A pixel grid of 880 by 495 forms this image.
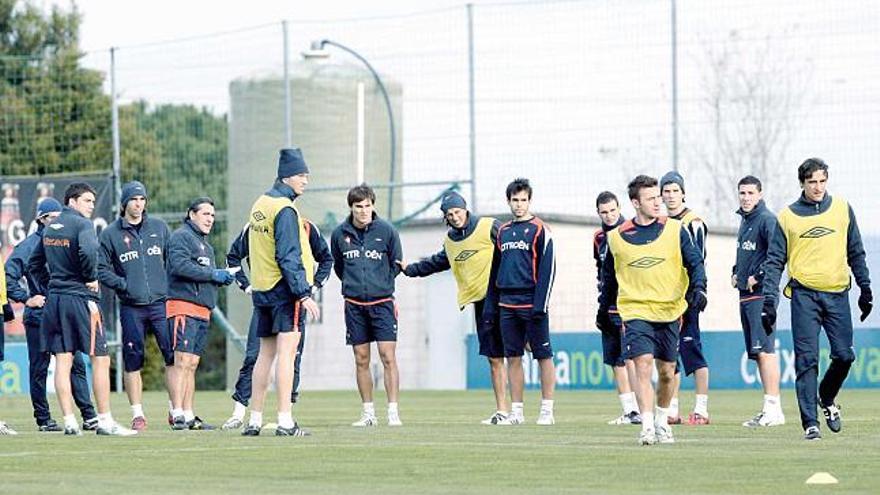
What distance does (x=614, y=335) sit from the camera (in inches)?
750

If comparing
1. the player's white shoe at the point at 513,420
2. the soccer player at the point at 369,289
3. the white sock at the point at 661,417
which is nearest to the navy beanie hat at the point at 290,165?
the soccer player at the point at 369,289

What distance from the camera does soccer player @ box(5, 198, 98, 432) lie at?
713 inches

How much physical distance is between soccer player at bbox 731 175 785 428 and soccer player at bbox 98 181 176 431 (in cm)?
520

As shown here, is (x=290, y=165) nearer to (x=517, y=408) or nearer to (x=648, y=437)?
(x=648, y=437)

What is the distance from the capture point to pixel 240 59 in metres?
34.5

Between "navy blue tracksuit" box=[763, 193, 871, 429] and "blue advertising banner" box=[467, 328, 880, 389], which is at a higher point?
"navy blue tracksuit" box=[763, 193, 871, 429]

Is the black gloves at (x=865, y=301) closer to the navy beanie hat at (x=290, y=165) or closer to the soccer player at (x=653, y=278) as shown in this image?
the soccer player at (x=653, y=278)

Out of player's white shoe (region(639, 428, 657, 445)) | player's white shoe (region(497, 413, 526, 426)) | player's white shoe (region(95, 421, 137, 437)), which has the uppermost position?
player's white shoe (region(639, 428, 657, 445))

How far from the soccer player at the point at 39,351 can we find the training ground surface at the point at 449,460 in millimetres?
388

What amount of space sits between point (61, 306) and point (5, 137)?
815 inches

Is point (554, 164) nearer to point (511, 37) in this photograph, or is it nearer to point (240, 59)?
point (511, 37)

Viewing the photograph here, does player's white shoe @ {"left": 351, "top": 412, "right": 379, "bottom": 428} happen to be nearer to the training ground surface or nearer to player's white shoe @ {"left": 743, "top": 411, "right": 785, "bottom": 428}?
the training ground surface

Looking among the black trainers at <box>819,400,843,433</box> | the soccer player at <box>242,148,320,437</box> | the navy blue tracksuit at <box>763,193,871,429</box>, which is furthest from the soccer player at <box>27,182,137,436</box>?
the black trainers at <box>819,400,843,433</box>

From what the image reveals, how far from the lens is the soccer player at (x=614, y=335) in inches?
726
